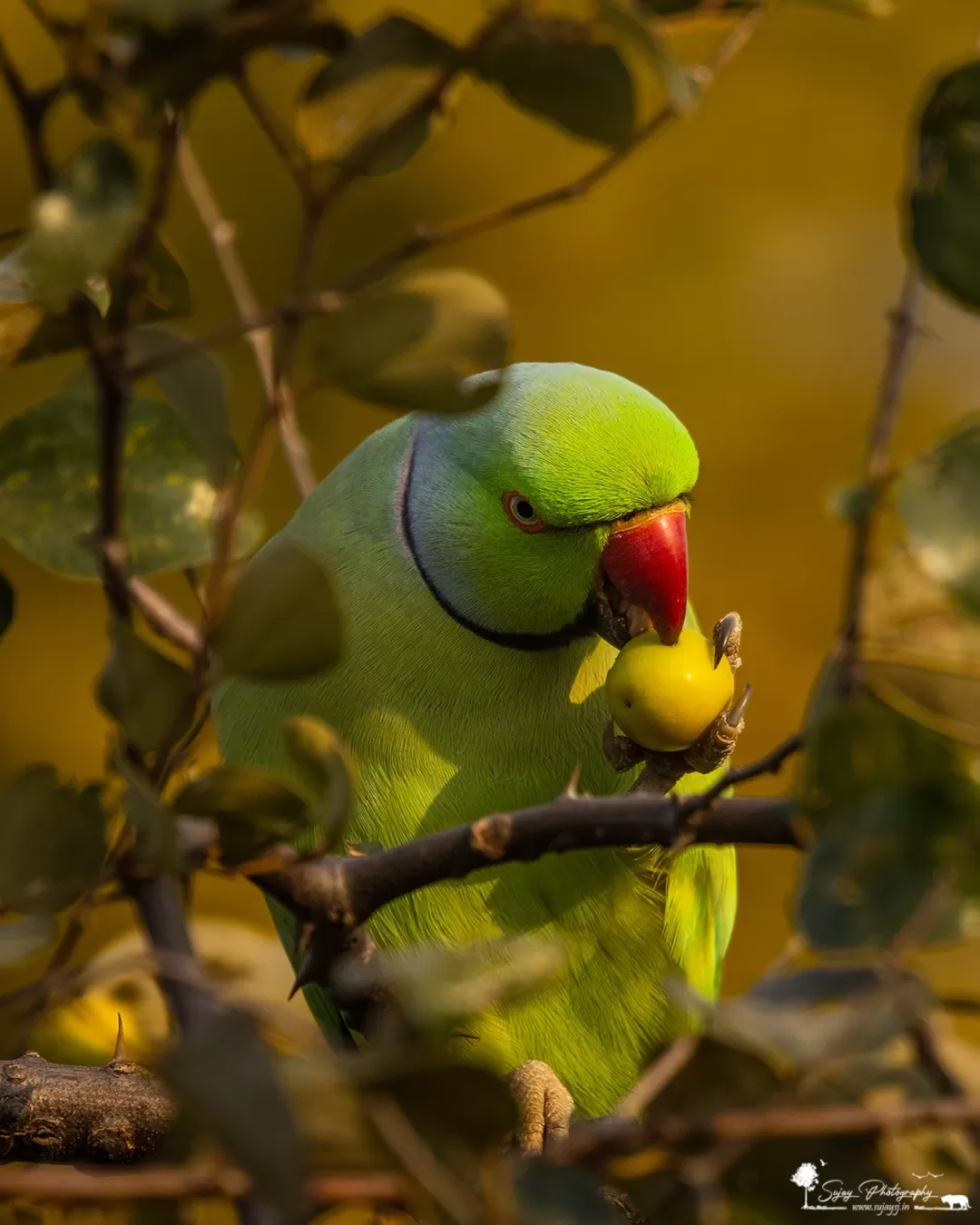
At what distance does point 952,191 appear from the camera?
0.45 metres

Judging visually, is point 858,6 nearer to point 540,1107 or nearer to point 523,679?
point 523,679

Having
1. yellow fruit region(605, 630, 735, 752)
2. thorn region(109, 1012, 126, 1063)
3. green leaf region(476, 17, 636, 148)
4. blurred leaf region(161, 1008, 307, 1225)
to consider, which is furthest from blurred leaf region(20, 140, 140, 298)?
thorn region(109, 1012, 126, 1063)

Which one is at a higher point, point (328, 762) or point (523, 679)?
point (328, 762)

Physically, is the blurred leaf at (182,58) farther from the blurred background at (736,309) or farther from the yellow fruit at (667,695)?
the blurred background at (736,309)

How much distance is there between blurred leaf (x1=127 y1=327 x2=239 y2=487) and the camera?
1.59 feet

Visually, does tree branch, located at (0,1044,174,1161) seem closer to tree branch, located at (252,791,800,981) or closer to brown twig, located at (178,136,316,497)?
tree branch, located at (252,791,800,981)

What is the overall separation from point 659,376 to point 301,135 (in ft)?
7.45

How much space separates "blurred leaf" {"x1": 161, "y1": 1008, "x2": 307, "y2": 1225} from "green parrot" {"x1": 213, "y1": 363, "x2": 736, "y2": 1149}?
33.6 inches

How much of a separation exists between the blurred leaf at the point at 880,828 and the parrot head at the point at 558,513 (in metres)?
0.71

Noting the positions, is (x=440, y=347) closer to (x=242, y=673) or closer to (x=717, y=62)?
(x=242, y=673)

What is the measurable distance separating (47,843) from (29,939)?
1.7 inches

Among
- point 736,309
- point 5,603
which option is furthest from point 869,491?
point 736,309

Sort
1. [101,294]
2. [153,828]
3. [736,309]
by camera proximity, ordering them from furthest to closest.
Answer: [736,309]
[101,294]
[153,828]

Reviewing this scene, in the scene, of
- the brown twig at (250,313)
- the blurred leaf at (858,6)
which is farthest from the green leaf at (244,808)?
the blurred leaf at (858,6)
